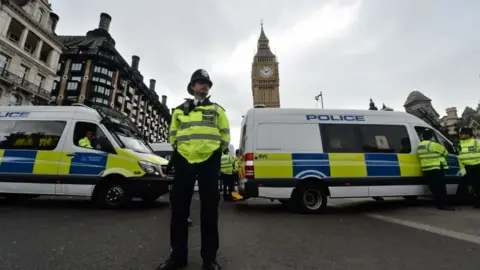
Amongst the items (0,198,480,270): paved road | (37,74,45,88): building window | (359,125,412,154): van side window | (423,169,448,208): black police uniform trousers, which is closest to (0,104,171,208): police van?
(0,198,480,270): paved road

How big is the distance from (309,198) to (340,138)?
1.52m

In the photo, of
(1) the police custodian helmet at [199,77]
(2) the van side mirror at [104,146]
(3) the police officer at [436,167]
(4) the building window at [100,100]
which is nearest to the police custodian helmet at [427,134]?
(3) the police officer at [436,167]

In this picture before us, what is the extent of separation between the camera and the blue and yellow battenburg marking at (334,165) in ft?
17.6

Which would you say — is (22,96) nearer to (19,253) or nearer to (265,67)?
(19,253)

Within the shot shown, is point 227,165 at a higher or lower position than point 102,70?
lower

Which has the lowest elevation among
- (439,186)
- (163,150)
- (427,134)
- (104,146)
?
(439,186)

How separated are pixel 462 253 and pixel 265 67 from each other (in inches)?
3489

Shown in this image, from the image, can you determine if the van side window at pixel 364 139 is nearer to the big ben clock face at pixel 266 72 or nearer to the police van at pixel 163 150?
the police van at pixel 163 150

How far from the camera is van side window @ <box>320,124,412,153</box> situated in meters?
5.66

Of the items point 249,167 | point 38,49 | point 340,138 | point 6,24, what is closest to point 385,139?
point 340,138

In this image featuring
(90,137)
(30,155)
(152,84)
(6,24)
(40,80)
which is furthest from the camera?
(152,84)

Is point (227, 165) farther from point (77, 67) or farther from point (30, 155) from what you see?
point (77, 67)

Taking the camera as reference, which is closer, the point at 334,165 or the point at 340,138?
the point at 334,165

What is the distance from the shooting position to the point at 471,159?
6.02m
